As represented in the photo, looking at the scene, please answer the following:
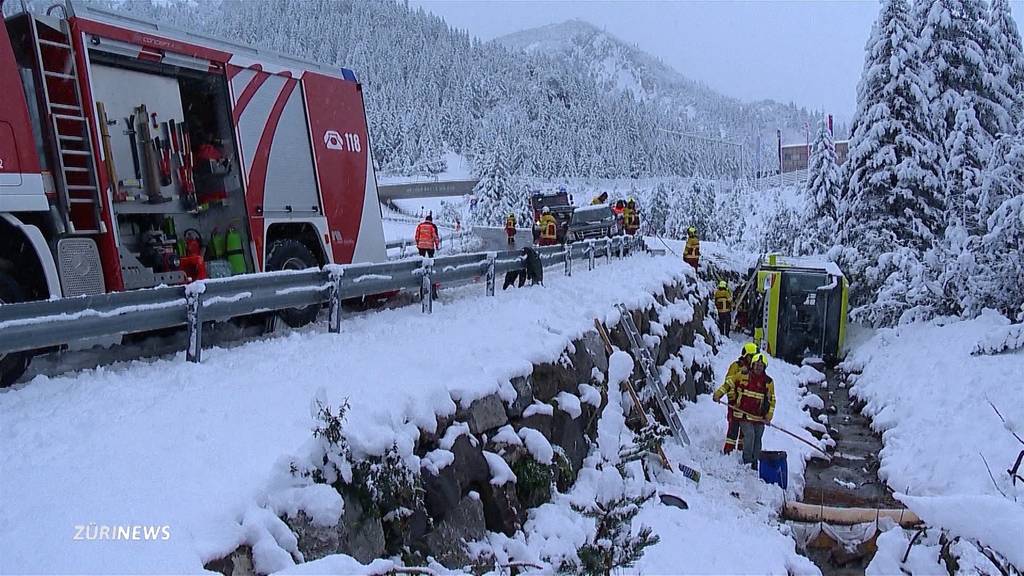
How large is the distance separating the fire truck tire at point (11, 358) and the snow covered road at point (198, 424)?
0.55m

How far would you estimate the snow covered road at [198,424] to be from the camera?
315cm

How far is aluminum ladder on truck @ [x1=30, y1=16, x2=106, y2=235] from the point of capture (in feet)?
21.1

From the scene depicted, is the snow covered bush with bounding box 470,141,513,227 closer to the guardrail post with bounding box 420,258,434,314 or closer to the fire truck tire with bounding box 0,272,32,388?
the guardrail post with bounding box 420,258,434,314

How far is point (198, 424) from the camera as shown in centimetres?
445

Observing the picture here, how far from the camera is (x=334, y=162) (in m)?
10.1

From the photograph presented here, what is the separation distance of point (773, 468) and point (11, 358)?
866 cm

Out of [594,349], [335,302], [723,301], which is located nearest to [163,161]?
[335,302]

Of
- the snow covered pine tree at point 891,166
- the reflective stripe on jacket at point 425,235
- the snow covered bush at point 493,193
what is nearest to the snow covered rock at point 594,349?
the reflective stripe on jacket at point 425,235

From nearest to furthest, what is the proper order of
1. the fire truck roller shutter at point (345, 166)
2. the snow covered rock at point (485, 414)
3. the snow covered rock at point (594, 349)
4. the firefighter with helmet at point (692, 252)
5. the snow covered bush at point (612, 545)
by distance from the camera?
1. the snow covered bush at point (612, 545)
2. the snow covered rock at point (485, 414)
3. the snow covered rock at point (594, 349)
4. the fire truck roller shutter at point (345, 166)
5. the firefighter with helmet at point (692, 252)

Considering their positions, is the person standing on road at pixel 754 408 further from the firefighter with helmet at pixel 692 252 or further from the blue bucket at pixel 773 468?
the firefighter with helmet at pixel 692 252

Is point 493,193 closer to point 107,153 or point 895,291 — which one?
point 895,291

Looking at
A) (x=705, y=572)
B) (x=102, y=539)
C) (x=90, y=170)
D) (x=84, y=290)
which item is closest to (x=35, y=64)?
(x=90, y=170)

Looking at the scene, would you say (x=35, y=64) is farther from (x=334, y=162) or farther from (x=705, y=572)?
(x=705, y=572)

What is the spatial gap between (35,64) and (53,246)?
162 cm
